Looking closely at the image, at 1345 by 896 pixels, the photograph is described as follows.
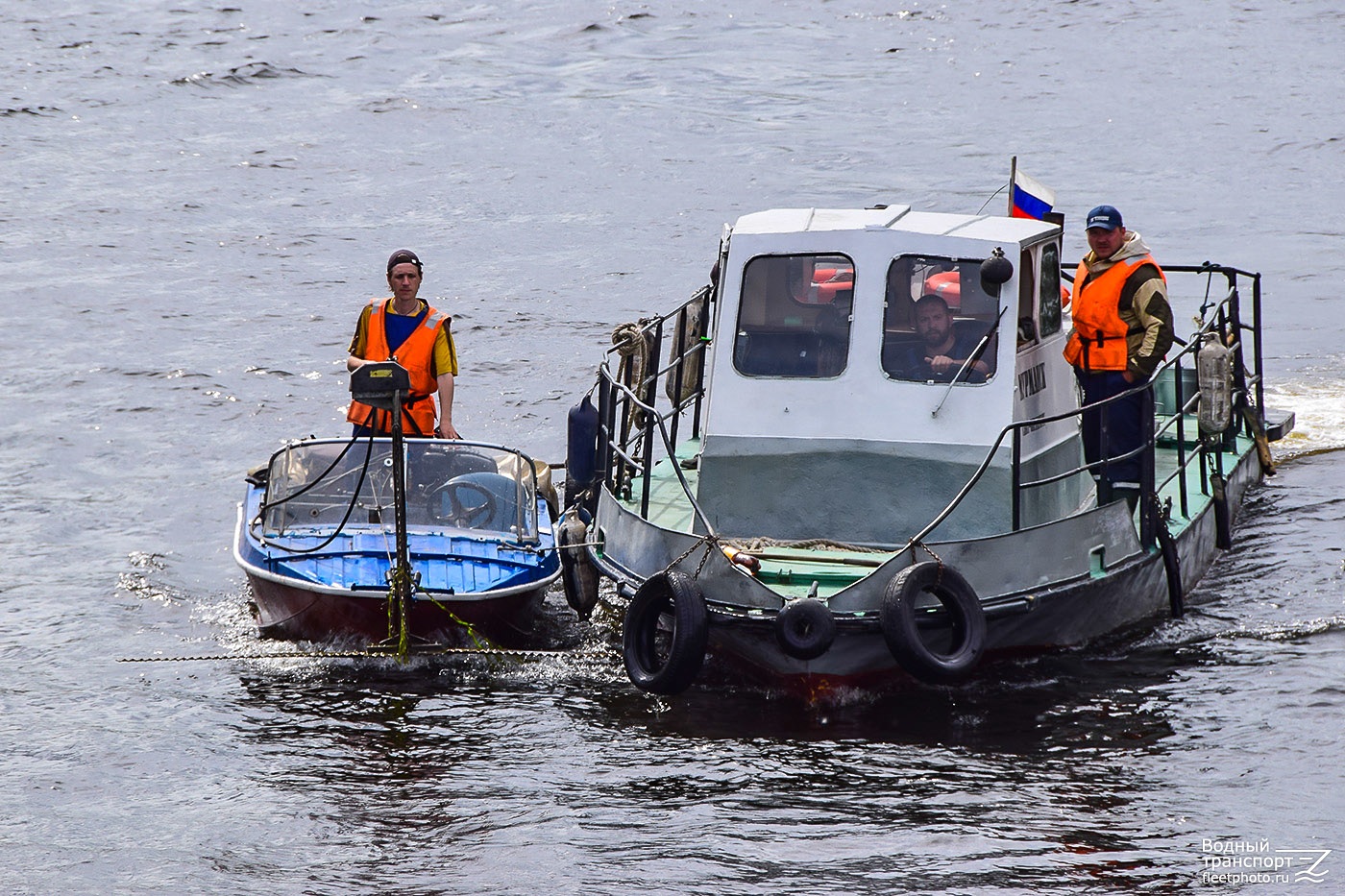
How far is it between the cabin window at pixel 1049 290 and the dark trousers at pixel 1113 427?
1.44 feet

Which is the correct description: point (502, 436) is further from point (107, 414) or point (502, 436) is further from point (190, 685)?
point (190, 685)

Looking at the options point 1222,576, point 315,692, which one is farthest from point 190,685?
point 1222,576

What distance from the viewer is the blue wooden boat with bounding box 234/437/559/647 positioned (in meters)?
10.9

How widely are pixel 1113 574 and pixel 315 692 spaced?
17.4 feet

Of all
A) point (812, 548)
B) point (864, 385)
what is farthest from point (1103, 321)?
point (812, 548)

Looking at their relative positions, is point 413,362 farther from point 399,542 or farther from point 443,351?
point 399,542

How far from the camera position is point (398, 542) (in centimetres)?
1071

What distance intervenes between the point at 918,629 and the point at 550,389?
1047cm

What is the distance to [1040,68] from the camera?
36.2m

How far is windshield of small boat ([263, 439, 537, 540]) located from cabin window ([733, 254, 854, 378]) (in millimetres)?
2041

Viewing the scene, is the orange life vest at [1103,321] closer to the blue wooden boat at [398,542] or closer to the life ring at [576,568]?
the life ring at [576,568]

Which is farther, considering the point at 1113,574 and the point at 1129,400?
the point at 1129,400

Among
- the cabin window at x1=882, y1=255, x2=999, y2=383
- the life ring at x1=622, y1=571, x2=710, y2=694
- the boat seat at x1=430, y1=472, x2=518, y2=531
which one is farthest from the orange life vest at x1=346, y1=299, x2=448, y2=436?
the cabin window at x1=882, y1=255, x2=999, y2=383

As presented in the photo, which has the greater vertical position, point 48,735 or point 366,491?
point 366,491
